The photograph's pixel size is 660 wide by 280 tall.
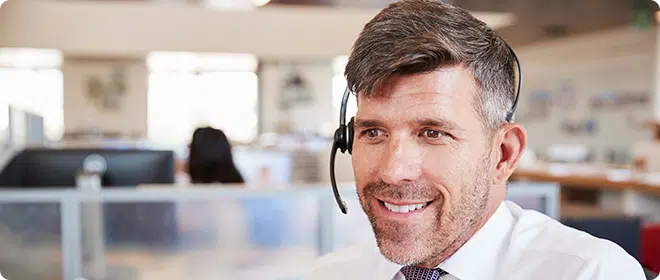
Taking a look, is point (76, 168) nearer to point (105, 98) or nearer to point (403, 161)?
point (403, 161)

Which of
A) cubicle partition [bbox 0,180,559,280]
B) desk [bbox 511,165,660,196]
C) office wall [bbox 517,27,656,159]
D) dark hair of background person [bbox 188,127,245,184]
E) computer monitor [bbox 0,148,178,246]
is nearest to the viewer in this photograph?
cubicle partition [bbox 0,180,559,280]

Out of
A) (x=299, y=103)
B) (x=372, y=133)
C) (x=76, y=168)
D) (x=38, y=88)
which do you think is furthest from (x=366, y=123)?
(x=38, y=88)

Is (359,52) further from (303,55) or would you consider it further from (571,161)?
(303,55)

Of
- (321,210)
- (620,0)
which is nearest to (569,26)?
(620,0)

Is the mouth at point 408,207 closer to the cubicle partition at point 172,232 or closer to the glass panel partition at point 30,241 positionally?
the cubicle partition at point 172,232

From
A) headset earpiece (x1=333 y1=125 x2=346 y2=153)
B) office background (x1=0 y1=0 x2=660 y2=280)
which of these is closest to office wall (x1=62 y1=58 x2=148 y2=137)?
office background (x1=0 y1=0 x2=660 y2=280)

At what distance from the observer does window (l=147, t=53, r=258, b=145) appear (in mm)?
12609

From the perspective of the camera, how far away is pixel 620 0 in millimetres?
4312

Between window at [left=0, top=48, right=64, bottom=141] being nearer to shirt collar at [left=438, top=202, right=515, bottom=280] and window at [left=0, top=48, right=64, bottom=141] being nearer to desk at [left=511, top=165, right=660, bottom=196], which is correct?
desk at [left=511, top=165, right=660, bottom=196]

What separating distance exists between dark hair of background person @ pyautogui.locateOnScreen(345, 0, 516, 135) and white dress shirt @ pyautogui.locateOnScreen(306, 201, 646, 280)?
18 cm

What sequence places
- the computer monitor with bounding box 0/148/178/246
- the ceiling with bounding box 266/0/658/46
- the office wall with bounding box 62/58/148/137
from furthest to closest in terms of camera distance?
the office wall with bounding box 62/58/148/137, the ceiling with bounding box 266/0/658/46, the computer monitor with bounding box 0/148/178/246

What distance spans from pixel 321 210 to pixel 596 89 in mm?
8410

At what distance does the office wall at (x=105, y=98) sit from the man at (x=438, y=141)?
1204 cm

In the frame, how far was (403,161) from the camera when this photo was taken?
82cm
